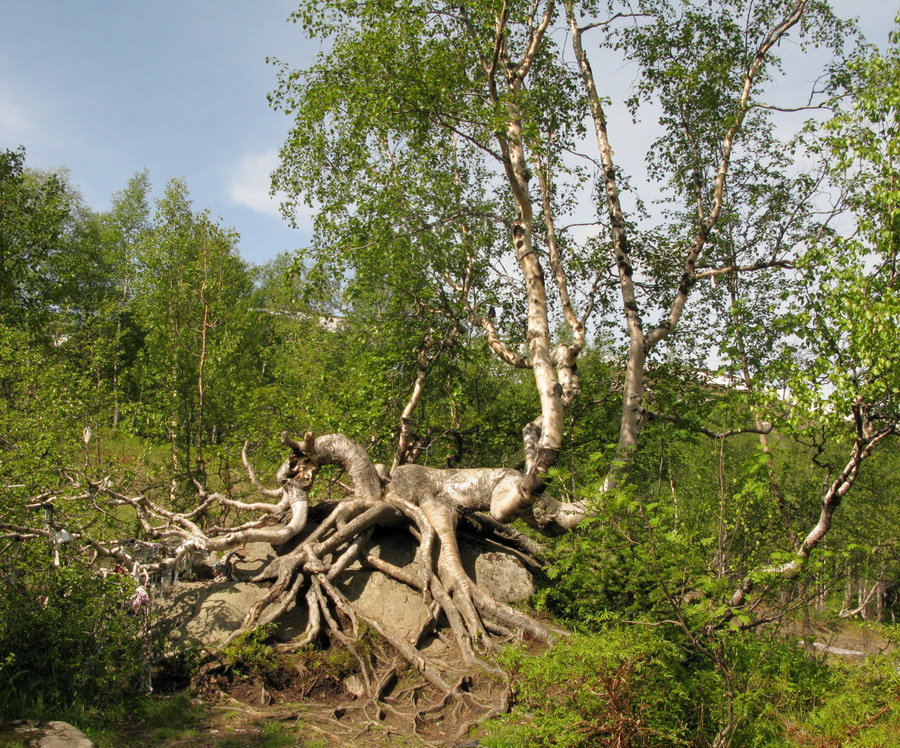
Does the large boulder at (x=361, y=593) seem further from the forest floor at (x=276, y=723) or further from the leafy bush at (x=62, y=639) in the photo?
the leafy bush at (x=62, y=639)

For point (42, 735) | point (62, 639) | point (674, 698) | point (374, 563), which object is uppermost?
point (374, 563)

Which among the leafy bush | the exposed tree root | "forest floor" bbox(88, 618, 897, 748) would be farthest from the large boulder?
the leafy bush

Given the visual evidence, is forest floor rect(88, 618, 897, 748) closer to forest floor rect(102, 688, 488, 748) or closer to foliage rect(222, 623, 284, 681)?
forest floor rect(102, 688, 488, 748)

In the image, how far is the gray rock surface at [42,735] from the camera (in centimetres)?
608

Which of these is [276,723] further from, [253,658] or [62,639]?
[62,639]

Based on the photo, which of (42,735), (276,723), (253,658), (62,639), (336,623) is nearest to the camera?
(42,735)

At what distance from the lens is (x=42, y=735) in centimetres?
626

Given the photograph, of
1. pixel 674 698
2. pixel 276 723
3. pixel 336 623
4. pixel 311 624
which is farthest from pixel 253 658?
pixel 674 698

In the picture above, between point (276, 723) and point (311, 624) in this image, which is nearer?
point (276, 723)

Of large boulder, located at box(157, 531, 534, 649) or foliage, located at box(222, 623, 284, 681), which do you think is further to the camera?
large boulder, located at box(157, 531, 534, 649)

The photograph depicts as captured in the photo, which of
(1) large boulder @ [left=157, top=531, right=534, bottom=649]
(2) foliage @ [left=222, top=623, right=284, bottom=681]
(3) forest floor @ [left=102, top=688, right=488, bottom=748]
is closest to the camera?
(3) forest floor @ [left=102, top=688, right=488, bottom=748]

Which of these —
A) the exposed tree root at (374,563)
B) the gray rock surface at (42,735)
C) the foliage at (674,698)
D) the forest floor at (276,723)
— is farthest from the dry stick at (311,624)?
the foliage at (674,698)

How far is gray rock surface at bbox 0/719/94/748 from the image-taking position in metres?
6.08

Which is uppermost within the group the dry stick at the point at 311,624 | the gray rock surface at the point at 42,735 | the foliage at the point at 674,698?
the foliage at the point at 674,698
